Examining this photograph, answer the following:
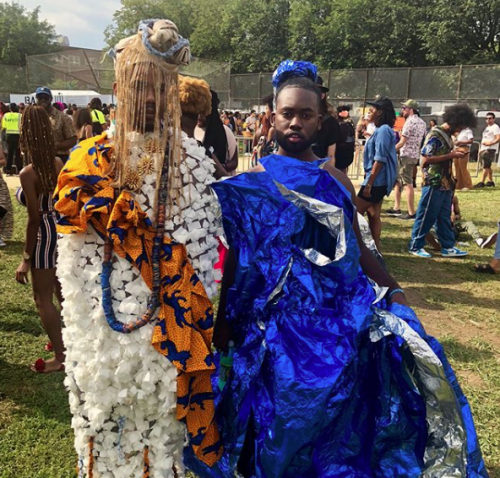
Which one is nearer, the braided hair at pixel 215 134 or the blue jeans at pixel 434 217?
the braided hair at pixel 215 134

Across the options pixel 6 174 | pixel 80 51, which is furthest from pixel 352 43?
pixel 6 174

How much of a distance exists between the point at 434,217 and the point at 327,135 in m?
1.90

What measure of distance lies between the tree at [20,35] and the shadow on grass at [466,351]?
59648mm

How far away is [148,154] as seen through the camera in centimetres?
180

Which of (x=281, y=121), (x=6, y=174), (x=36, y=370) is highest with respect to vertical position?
(x=281, y=121)

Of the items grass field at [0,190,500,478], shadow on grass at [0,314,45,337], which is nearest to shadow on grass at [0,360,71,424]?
grass field at [0,190,500,478]

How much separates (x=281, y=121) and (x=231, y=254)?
0.62 m

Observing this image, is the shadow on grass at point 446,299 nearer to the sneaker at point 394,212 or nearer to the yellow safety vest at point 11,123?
the sneaker at point 394,212

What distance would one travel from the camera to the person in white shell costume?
1.73 m

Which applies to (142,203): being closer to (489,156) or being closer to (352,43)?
(489,156)

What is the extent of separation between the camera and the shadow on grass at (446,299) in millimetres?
5013

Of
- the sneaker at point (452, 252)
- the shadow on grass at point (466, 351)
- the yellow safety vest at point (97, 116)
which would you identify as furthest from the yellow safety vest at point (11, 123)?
the shadow on grass at point (466, 351)

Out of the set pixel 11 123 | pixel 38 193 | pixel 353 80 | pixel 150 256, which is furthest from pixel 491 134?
pixel 150 256

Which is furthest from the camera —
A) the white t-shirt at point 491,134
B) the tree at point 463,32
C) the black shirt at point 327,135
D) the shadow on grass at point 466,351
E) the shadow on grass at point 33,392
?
the tree at point 463,32
